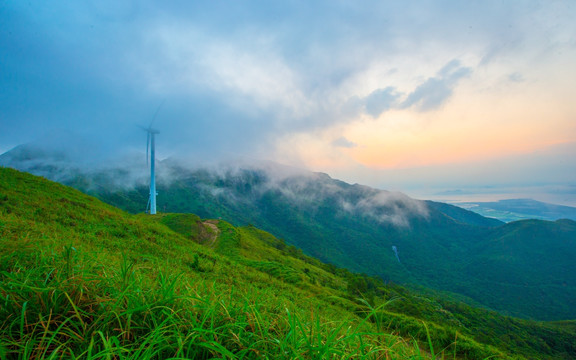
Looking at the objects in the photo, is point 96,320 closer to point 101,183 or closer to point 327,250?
point 327,250

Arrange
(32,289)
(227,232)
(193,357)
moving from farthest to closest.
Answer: (227,232) < (32,289) < (193,357)

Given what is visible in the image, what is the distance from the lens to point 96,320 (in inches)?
89.9

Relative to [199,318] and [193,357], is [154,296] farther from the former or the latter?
[193,357]

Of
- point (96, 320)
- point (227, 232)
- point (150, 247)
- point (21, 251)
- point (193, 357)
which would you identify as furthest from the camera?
point (227, 232)

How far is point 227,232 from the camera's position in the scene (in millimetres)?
36094

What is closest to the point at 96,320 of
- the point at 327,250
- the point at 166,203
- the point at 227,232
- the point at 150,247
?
the point at 150,247

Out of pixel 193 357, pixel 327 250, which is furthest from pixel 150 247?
pixel 327 250

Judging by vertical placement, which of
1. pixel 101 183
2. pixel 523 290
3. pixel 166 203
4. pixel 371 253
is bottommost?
pixel 523 290

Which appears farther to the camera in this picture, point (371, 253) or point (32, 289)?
point (371, 253)

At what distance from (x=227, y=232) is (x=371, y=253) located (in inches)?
7005

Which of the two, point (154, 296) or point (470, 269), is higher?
point (154, 296)

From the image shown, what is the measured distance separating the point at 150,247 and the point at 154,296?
11676 millimetres

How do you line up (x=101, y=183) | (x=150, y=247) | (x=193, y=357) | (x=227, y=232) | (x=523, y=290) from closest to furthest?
1. (x=193, y=357)
2. (x=150, y=247)
3. (x=227, y=232)
4. (x=523, y=290)
5. (x=101, y=183)

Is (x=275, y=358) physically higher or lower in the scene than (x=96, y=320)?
lower
